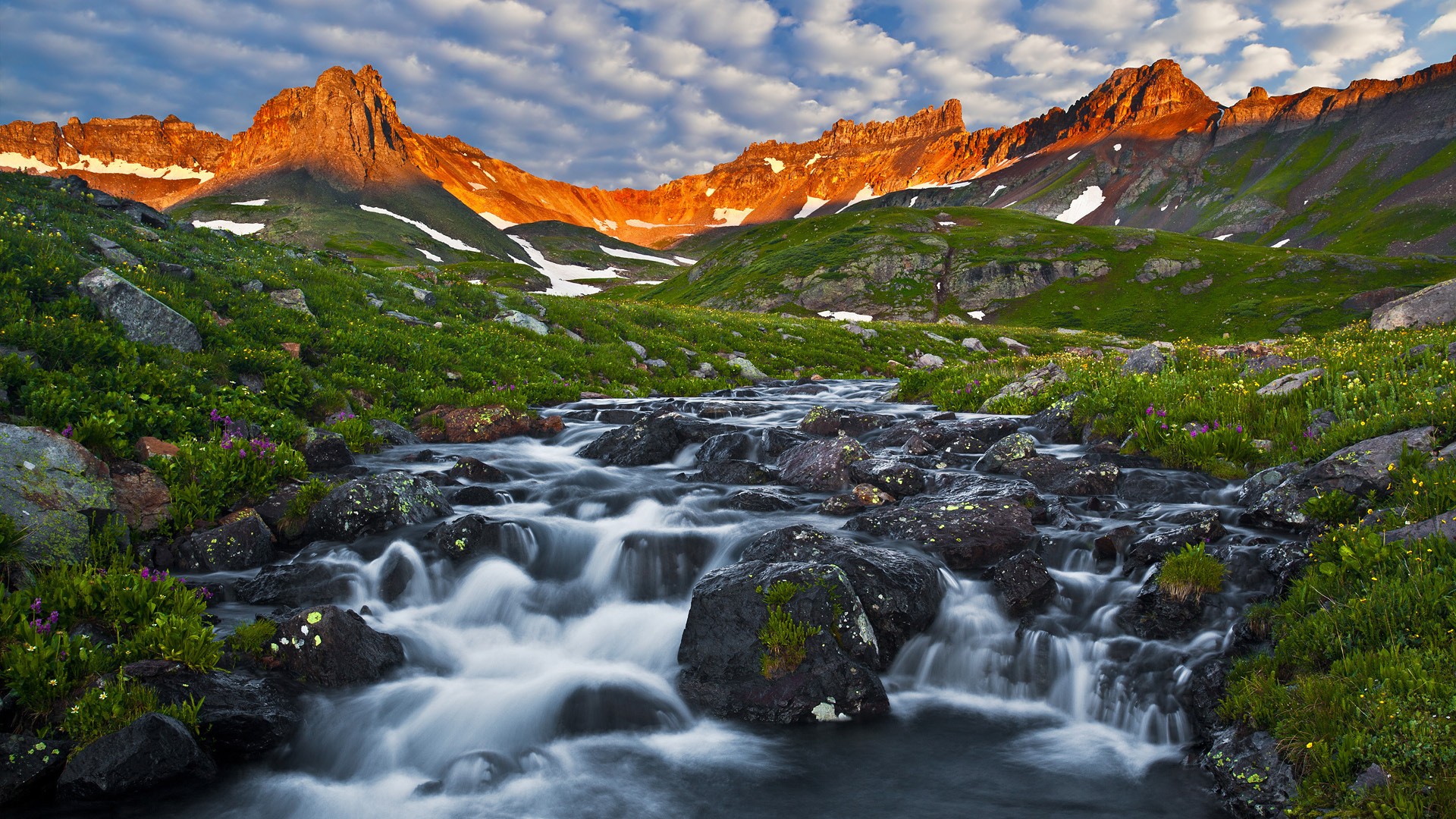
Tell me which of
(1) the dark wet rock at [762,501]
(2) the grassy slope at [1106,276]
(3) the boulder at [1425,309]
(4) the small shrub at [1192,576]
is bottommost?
(4) the small shrub at [1192,576]

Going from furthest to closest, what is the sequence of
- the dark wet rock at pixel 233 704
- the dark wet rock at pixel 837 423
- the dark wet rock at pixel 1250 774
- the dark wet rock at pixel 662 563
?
the dark wet rock at pixel 837 423 → the dark wet rock at pixel 662 563 → the dark wet rock at pixel 233 704 → the dark wet rock at pixel 1250 774

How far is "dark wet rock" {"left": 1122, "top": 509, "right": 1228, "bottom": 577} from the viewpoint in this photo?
7.66 m

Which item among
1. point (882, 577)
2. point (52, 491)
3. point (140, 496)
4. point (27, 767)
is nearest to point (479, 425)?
point (140, 496)

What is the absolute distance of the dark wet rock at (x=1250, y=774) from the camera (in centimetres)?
445

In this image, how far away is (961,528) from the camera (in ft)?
28.1

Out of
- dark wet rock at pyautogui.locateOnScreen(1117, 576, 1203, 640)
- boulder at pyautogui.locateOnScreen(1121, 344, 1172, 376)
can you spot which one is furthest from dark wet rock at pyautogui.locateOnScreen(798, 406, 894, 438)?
dark wet rock at pyautogui.locateOnScreen(1117, 576, 1203, 640)

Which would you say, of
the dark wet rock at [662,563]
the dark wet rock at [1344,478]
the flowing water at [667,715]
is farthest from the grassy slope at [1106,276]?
the dark wet rock at [662,563]

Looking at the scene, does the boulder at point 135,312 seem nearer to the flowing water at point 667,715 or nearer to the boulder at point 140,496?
the boulder at point 140,496

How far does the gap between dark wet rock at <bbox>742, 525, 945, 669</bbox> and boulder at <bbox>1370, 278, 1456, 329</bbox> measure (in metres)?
18.9

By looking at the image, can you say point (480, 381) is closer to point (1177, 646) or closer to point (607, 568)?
point (607, 568)

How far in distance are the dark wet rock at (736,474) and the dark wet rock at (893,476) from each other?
1.63 m

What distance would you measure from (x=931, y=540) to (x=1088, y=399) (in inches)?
276

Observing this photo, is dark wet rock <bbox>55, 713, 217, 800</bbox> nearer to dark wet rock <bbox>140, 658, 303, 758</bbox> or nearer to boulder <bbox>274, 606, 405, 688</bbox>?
dark wet rock <bbox>140, 658, 303, 758</bbox>

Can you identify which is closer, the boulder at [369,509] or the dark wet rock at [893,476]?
the boulder at [369,509]
